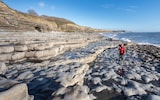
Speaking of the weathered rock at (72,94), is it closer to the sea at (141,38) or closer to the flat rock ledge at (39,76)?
the flat rock ledge at (39,76)

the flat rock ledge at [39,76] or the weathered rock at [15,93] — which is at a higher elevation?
the weathered rock at [15,93]

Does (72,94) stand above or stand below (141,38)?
above

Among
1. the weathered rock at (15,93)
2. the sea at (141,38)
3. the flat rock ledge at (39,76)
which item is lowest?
the sea at (141,38)

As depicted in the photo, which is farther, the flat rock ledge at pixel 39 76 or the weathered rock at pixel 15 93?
the flat rock ledge at pixel 39 76

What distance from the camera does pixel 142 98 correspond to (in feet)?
23.6

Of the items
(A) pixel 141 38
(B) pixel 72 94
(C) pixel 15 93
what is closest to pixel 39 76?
(B) pixel 72 94

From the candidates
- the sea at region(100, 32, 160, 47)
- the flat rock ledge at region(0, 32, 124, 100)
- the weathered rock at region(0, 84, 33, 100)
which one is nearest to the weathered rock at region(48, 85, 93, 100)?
the flat rock ledge at region(0, 32, 124, 100)

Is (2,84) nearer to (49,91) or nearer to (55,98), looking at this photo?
(55,98)

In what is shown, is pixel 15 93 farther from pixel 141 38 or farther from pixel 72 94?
pixel 141 38

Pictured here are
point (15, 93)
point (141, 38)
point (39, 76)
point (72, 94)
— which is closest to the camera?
point (15, 93)

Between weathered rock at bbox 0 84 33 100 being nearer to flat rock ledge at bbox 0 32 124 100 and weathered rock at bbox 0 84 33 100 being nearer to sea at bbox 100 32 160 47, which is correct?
flat rock ledge at bbox 0 32 124 100

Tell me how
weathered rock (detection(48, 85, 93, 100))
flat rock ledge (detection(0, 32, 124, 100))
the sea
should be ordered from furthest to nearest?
the sea < weathered rock (detection(48, 85, 93, 100)) < flat rock ledge (detection(0, 32, 124, 100))

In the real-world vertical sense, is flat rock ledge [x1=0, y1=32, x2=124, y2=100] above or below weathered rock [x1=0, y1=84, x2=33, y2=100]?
below

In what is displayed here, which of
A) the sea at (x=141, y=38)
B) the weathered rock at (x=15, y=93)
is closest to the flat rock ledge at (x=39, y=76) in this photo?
the weathered rock at (x=15, y=93)
